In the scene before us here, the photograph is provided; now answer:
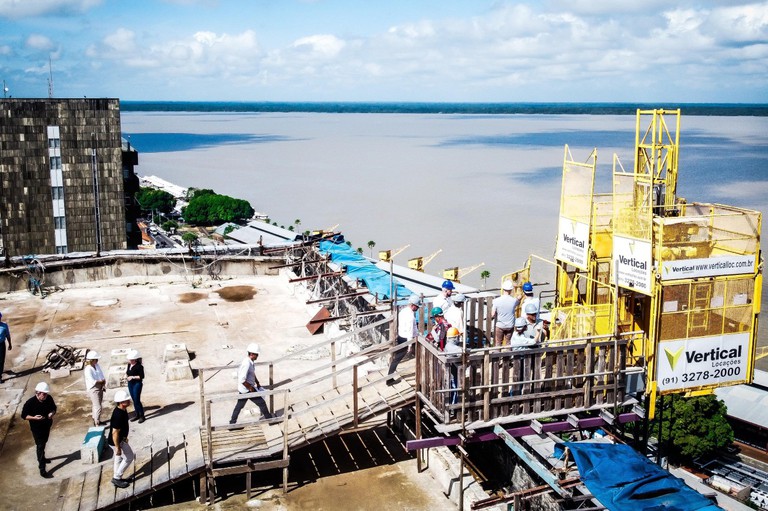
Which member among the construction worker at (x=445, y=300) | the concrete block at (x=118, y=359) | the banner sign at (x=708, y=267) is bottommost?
the concrete block at (x=118, y=359)

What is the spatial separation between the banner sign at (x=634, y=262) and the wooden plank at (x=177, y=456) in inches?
327

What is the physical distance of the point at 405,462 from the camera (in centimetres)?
1283

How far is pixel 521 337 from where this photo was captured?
1168cm

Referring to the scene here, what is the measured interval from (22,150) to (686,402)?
45.7 meters

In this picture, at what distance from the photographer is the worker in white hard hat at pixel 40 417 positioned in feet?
38.3

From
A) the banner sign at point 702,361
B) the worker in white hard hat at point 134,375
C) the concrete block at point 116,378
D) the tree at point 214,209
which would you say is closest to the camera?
the worker in white hard hat at point 134,375

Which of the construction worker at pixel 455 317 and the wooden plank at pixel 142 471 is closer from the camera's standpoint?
the wooden plank at pixel 142 471

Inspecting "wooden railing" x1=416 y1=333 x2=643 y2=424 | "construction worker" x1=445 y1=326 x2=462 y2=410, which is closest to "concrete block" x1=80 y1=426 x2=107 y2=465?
"wooden railing" x1=416 y1=333 x2=643 y2=424

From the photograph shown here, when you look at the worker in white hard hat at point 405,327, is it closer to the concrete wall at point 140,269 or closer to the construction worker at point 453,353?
the construction worker at point 453,353

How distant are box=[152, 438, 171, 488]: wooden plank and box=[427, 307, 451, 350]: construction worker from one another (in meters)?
4.99

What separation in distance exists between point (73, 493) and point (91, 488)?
0.27 meters

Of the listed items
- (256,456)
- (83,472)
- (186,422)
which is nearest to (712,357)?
(256,456)

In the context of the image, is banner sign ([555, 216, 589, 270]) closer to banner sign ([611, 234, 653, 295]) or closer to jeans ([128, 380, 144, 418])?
banner sign ([611, 234, 653, 295])

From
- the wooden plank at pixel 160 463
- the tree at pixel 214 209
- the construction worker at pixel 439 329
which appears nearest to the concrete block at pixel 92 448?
the wooden plank at pixel 160 463
